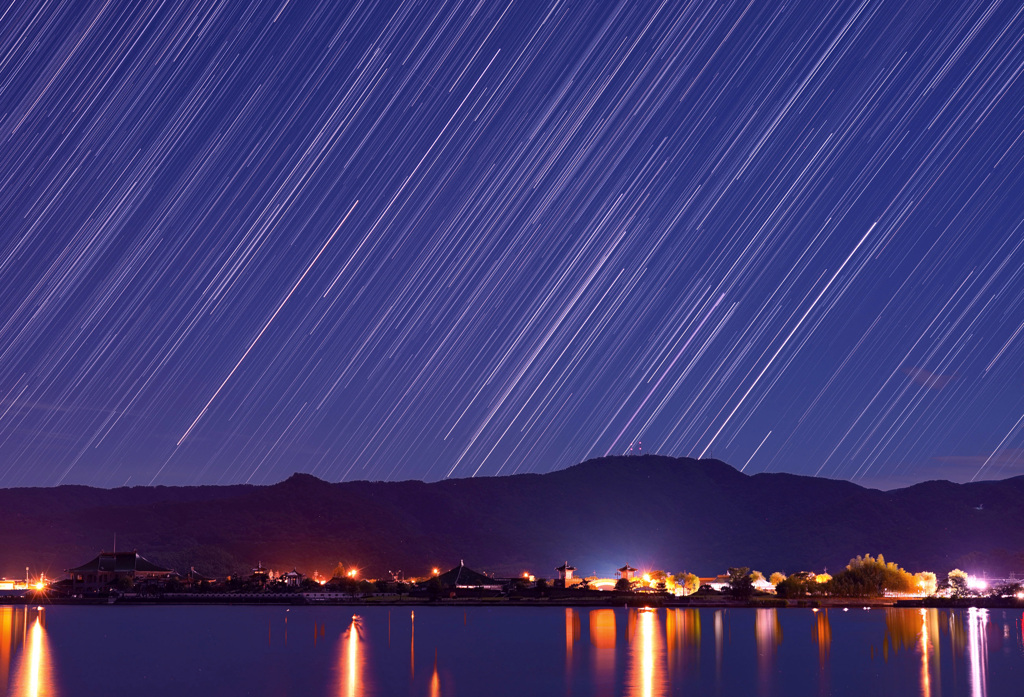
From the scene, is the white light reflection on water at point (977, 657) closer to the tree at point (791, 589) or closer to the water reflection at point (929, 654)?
the water reflection at point (929, 654)

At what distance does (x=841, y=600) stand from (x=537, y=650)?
10654 cm

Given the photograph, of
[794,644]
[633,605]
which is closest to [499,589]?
[633,605]

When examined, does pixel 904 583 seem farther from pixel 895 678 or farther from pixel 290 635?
pixel 895 678

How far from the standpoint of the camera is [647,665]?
6262 cm

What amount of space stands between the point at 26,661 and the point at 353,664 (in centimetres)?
2110

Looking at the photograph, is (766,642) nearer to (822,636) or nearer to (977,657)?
(822,636)

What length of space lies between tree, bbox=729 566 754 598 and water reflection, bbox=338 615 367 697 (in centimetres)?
9956

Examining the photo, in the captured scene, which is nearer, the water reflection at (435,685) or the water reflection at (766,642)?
the water reflection at (435,685)

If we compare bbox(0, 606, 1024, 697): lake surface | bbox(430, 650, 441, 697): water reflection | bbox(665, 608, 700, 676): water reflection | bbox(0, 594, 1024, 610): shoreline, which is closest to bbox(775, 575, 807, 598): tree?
bbox(0, 594, 1024, 610): shoreline

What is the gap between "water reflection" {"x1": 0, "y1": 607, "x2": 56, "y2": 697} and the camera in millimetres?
53156

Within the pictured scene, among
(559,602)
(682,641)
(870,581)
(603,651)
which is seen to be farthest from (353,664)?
(870,581)

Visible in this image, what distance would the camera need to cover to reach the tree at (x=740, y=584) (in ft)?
595

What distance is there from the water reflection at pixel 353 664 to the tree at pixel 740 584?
99556 millimetres

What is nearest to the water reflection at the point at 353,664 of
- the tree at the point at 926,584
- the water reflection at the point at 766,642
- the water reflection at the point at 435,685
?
the water reflection at the point at 435,685
